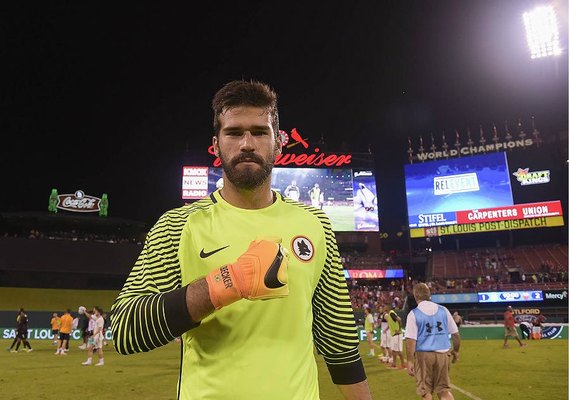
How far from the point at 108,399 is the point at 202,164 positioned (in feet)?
139

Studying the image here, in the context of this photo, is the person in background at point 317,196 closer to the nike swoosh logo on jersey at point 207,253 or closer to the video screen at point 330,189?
the video screen at point 330,189

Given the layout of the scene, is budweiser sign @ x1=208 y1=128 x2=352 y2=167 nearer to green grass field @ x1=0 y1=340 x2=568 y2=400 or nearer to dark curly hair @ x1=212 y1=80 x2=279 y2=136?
green grass field @ x1=0 y1=340 x2=568 y2=400

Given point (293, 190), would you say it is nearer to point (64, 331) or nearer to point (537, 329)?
point (537, 329)

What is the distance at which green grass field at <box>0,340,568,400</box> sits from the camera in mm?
10336

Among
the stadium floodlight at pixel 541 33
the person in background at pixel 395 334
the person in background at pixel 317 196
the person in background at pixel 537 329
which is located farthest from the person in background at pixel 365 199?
the person in background at pixel 395 334

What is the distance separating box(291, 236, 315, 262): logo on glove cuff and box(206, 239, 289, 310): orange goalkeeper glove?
1.60 ft

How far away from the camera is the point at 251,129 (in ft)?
7.06

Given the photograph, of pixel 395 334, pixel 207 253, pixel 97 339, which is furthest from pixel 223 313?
pixel 97 339

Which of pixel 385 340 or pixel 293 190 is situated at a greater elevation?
pixel 293 190

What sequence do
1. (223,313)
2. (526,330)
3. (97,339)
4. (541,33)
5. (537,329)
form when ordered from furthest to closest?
(541,33) → (526,330) → (537,329) → (97,339) → (223,313)

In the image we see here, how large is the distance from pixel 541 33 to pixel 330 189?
23.5 m

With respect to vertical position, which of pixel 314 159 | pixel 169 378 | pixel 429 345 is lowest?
pixel 169 378

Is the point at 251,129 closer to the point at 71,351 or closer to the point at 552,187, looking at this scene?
the point at 71,351

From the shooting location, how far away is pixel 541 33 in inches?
1398
